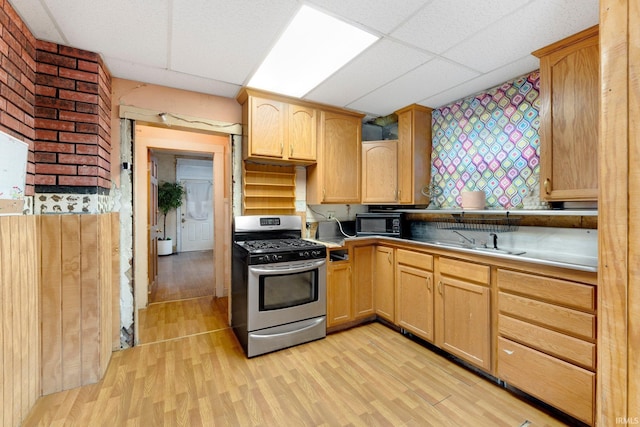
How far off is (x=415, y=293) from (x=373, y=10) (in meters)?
2.23

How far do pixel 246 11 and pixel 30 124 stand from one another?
1.61 meters

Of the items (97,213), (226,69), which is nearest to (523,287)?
(226,69)

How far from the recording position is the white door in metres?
7.37

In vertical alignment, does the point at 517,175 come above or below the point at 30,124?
below

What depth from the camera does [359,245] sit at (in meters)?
2.97

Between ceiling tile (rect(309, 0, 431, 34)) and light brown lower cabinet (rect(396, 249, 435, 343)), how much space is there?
1.81m

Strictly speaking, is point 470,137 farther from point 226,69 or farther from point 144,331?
point 144,331

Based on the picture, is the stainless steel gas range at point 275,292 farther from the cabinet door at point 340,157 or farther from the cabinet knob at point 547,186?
the cabinet knob at point 547,186

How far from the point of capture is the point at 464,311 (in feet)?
7.16

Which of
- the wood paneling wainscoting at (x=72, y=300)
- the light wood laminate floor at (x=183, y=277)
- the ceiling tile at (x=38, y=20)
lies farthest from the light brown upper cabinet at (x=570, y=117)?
the light wood laminate floor at (x=183, y=277)

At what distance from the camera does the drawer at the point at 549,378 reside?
5.07 ft

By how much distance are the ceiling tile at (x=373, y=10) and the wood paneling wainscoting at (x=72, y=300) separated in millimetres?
2119

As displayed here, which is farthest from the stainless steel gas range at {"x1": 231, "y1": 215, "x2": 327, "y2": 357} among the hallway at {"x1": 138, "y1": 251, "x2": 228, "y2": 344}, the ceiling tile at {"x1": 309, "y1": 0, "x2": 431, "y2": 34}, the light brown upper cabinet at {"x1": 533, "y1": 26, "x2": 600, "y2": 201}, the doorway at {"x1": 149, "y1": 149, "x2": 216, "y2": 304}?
the doorway at {"x1": 149, "y1": 149, "x2": 216, "y2": 304}

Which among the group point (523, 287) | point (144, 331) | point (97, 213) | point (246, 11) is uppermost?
point (246, 11)
